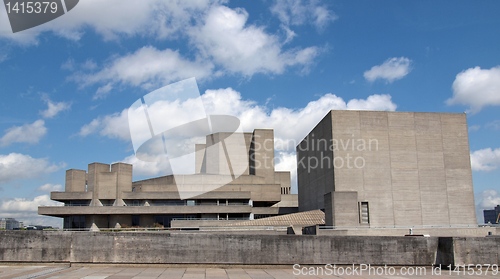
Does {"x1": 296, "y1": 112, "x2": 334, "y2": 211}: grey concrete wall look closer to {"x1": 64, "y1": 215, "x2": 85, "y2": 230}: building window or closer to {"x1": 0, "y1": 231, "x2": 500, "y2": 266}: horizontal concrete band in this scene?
{"x1": 0, "y1": 231, "x2": 500, "y2": 266}: horizontal concrete band

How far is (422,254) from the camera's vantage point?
2069cm

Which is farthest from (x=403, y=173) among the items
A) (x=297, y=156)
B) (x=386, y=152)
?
(x=297, y=156)

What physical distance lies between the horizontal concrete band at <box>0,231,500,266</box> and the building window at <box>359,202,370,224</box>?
33174 millimetres

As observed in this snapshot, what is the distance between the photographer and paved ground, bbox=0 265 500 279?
56.4 ft

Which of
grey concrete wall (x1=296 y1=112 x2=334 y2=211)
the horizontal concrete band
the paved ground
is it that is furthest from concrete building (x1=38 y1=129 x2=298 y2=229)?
the paved ground

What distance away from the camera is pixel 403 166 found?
55.3 metres

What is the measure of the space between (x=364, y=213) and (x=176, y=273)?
3918 centimetres

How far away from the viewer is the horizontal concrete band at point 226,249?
2034cm

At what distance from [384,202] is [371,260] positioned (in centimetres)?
3492
